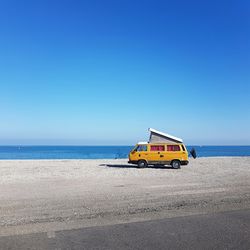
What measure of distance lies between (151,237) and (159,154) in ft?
66.0

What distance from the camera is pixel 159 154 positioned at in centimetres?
2662

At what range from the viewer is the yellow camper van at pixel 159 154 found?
26375 millimetres

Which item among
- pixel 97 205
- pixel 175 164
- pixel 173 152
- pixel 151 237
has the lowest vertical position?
pixel 151 237

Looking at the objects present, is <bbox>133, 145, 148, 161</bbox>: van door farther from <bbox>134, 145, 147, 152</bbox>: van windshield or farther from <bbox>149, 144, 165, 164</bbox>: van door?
<bbox>149, 144, 165, 164</bbox>: van door

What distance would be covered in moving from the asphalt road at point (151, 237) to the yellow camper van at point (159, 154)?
1841cm

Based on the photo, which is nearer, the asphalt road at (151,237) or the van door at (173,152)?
the asphalt road at (151,237)

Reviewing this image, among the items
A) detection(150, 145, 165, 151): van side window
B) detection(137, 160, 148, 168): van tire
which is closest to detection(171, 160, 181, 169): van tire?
detection(150, 145, 165, 151): van side window

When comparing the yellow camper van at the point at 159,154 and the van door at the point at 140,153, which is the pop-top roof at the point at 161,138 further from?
the van door at the point at 140,153

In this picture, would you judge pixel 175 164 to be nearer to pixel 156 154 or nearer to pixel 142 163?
pixel 156 154

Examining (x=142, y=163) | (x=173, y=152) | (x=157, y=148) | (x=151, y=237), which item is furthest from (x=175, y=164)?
(x=151, y=237)

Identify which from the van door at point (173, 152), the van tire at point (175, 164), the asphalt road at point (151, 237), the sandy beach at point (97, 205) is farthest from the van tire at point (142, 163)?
the asphalt road at point (151, 237)

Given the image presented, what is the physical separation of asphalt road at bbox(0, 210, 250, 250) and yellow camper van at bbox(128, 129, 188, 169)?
60.4ft

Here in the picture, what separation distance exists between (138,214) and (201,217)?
1698 mm

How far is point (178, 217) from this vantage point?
8.39 metres
